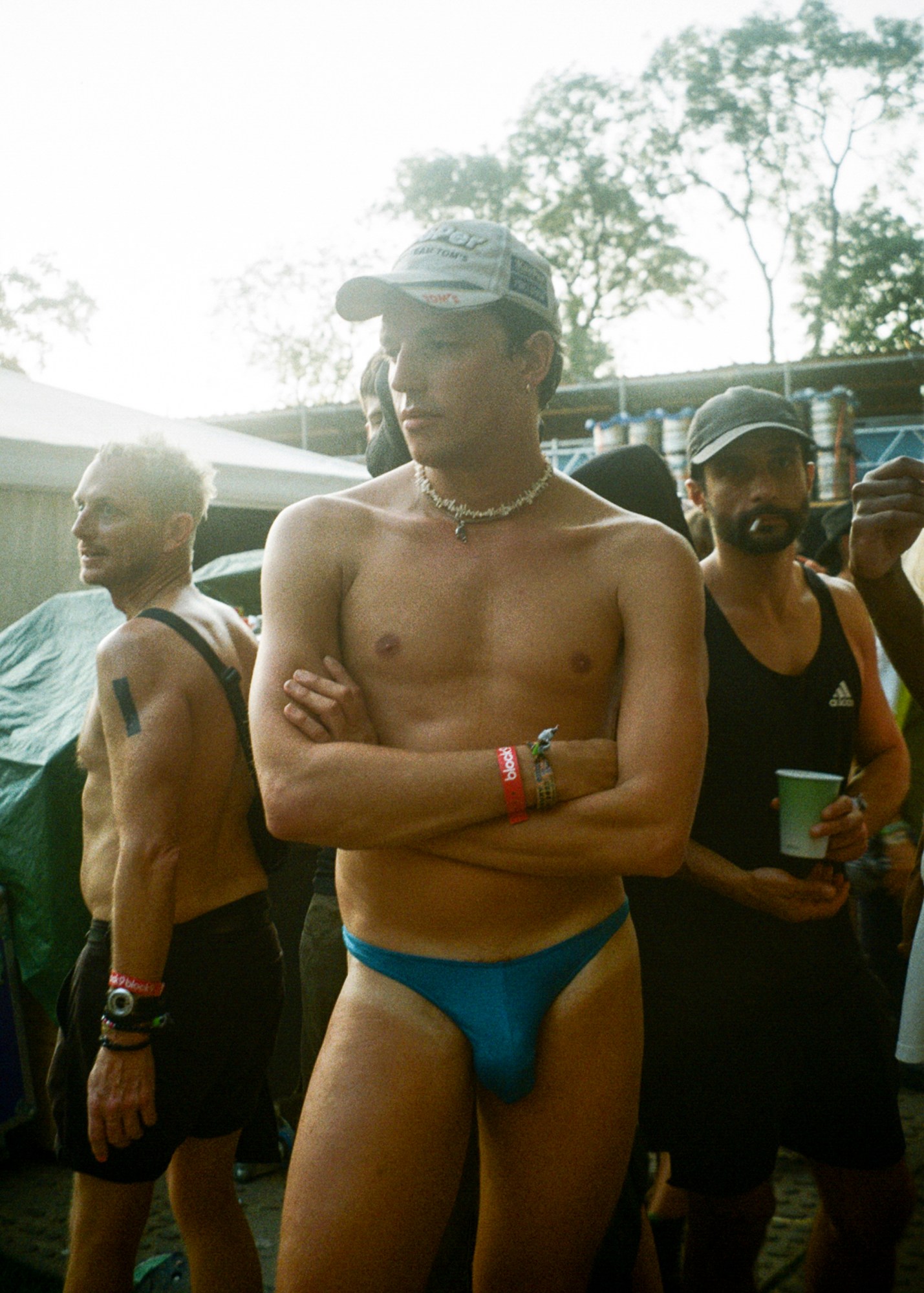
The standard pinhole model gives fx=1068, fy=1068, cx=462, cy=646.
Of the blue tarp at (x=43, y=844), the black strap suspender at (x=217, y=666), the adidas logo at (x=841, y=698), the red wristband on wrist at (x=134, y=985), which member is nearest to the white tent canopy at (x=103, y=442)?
the blue tarp at (x=43, y=844)

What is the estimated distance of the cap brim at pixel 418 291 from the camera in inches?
76.0

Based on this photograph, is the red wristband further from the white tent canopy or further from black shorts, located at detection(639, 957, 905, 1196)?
the white tent canopy

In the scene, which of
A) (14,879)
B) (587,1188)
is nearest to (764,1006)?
(587,1188)

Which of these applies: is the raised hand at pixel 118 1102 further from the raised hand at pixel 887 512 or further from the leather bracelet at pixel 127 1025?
the raised hand at pixel 887 512

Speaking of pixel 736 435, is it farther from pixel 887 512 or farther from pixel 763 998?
pixel 763 998

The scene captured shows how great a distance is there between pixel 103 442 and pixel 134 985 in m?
4.37

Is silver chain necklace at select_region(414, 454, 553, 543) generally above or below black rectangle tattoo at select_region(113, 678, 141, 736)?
above

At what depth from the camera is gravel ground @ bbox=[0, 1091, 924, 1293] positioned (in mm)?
3312

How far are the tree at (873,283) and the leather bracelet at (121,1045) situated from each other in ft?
92.9

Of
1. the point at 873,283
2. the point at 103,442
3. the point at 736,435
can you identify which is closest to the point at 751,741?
the point at 736,435

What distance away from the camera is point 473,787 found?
1780mm

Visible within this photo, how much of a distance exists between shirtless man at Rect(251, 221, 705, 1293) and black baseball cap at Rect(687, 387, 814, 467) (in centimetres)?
77

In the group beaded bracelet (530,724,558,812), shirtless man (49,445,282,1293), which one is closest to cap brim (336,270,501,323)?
beaded bracelet (530,724,558,812)

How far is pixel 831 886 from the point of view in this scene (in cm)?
245
